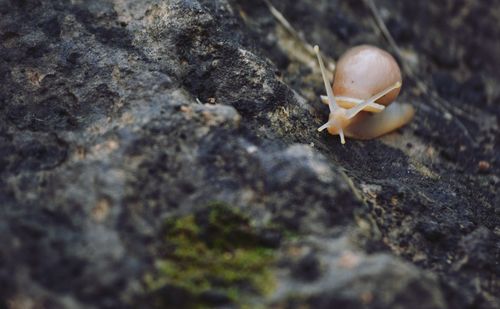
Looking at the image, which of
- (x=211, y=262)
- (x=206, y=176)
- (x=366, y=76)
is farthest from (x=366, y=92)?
(x=211, y=262)

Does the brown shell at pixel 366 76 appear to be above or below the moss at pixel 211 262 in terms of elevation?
below

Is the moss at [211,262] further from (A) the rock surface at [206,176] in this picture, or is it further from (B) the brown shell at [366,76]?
(B) the brown shell at [366,76]

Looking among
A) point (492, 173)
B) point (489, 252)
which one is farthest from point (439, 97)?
point (489, 252)

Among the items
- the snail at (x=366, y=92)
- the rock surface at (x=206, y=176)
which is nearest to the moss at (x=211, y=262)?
the rock surface at (x=206, y=176)

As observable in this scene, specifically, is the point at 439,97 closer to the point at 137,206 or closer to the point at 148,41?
the point at 148,41

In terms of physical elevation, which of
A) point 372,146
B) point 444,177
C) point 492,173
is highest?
point 372,146

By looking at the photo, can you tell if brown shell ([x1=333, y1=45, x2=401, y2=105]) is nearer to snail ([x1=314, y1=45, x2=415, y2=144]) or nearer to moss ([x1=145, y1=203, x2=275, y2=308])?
snail ([x1=314, y1=45, x2=415, y2=144])

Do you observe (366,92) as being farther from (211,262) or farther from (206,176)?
(211,262)

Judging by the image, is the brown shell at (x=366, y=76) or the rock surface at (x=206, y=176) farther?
the brown shell at (x=366, y=76)

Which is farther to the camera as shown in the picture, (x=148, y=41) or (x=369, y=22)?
(x=369, y=22)
